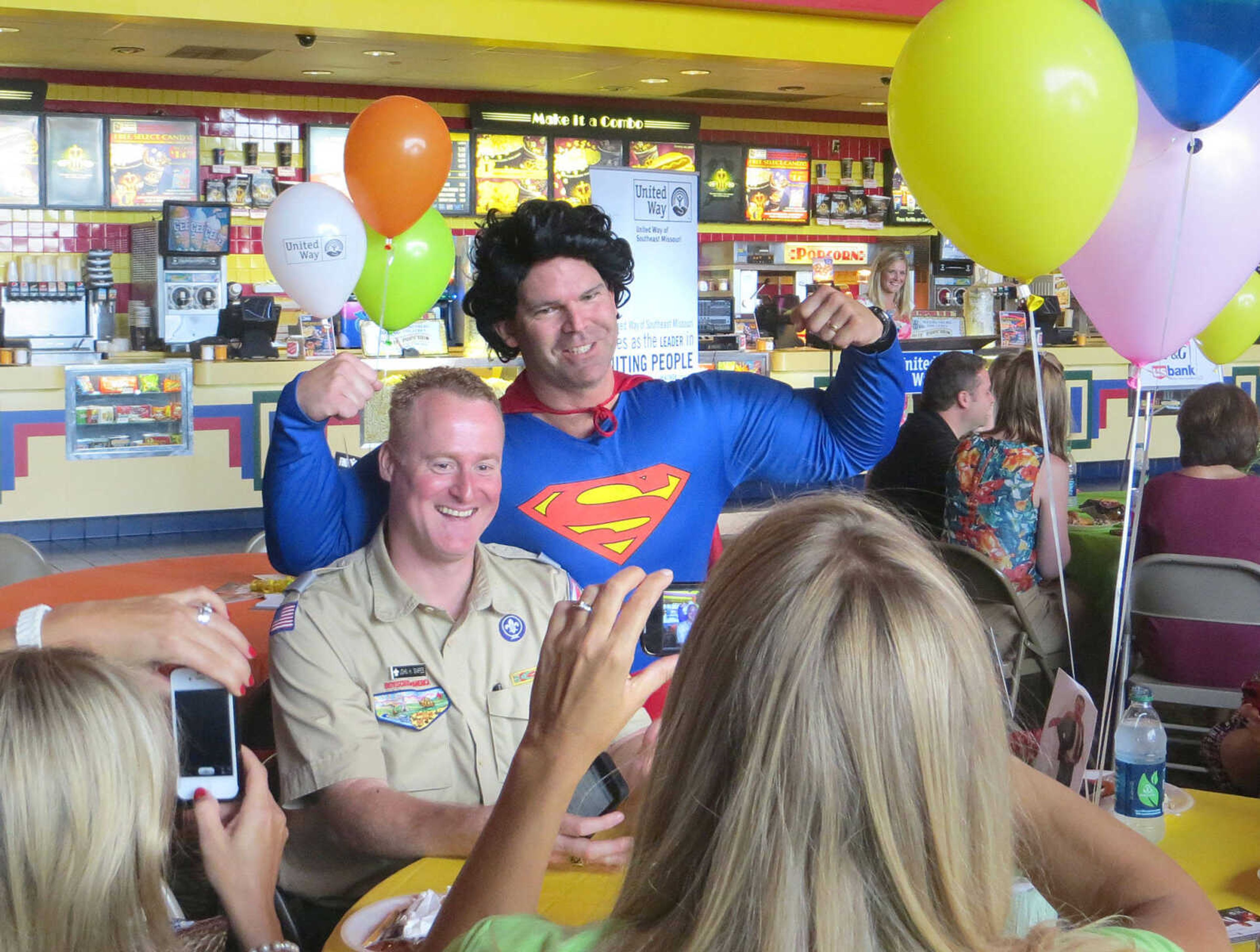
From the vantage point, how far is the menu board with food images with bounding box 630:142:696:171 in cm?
1105

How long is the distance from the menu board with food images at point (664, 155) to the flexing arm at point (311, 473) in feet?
29.5

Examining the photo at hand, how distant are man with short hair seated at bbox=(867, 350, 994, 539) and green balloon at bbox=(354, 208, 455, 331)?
1.65 m

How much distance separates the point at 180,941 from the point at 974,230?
166 cm

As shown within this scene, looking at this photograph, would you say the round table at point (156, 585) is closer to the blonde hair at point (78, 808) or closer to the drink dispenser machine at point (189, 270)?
the blonde hair at point (78, 808)

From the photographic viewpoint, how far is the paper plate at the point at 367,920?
155 cm

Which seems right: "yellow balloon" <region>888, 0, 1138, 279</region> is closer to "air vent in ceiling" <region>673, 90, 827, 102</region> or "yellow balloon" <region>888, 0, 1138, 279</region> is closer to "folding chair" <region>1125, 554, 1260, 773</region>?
"folding chair" <region>1125, 554, 1260, 773</region>

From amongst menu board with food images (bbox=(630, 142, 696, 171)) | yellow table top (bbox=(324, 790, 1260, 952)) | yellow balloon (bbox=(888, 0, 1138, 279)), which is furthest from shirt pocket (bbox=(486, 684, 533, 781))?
menu board with food images (bbox=(630, 142, 696, 171))

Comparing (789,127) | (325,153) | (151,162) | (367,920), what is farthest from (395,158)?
(789,127)

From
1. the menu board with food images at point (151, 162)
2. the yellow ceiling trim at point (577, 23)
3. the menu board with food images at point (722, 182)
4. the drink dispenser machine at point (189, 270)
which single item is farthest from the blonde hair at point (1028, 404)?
the menu board with food images at point (722, 182)

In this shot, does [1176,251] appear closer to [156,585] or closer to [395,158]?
[395,158]

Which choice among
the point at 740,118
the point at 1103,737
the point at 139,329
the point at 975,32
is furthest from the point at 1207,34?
the point at 740,118

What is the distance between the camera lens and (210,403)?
26.2ft

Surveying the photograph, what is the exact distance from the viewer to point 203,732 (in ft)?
4.72

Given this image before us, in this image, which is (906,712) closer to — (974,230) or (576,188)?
(974,230)
